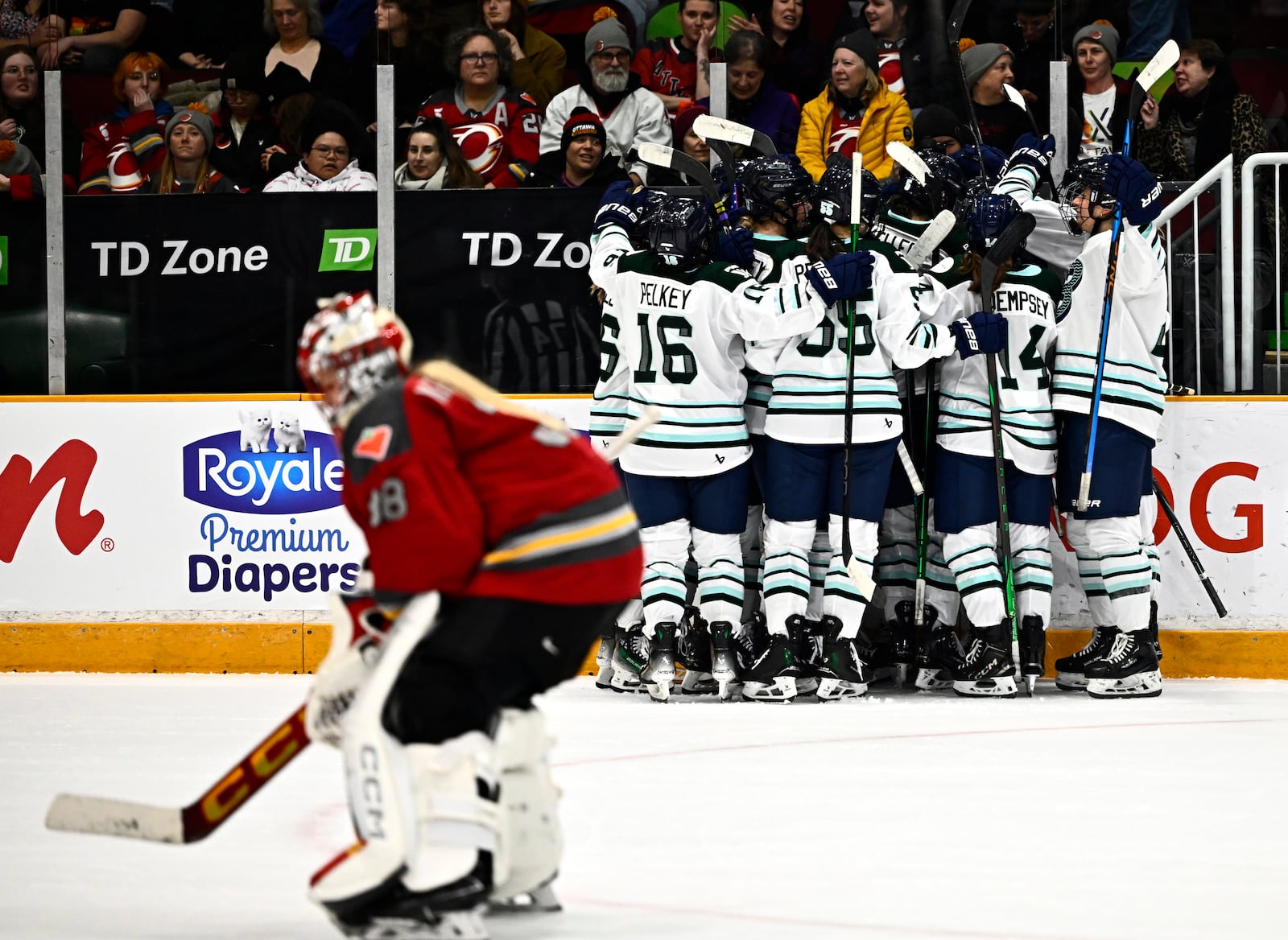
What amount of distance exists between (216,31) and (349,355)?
4.38 m

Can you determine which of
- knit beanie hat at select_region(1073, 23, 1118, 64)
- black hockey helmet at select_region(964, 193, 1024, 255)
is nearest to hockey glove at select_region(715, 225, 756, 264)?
black hockey helmet at select_region(964, 193, 1024, 255)

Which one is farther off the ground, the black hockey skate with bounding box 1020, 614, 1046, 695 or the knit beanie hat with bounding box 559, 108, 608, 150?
the knit beanie hat with bounding box 559, 108, 608, 150

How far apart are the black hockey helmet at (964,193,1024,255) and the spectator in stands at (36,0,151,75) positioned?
3.18 metres

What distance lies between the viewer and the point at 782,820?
11.2 feet

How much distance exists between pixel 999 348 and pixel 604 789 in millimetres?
2252

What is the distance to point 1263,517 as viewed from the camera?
564 centimetres

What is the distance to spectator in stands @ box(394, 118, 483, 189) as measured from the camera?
241 inches

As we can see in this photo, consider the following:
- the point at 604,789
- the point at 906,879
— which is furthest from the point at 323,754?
the point at 906,879

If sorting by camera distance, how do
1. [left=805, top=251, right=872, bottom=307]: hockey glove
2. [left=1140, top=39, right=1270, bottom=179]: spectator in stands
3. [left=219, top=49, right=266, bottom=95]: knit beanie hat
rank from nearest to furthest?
[left=805, top=251, right=872, bottom=307]: hockey glove
[left=1140, top=39, right=1270, bottom=179]: spectator in stands
[left=219, top=49, right=266, bottom=95]: knit beanie hat

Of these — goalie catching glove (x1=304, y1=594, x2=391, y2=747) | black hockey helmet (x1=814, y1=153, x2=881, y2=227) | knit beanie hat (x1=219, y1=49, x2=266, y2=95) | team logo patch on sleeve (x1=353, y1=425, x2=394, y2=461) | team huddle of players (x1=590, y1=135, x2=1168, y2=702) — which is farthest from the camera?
knit beanie hat (x1=219, y1=49, x2=266, y2=95)

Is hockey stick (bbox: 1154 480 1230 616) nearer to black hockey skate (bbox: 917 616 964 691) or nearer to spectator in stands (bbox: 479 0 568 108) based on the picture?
black hockey skate (bbox: 917 616 964 691)

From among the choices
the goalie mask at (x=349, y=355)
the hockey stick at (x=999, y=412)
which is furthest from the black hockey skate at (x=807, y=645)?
the goalie mask at (x=349, y=355)

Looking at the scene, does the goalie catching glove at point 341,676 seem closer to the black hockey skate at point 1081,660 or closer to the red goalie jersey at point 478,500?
the red goalie jersey at point 478,500

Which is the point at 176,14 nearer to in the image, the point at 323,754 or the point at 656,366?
the point at 656,366
